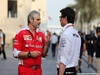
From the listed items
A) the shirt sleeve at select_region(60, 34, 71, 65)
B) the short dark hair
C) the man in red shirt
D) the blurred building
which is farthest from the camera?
the blurred building

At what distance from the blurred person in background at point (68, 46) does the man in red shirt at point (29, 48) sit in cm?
42

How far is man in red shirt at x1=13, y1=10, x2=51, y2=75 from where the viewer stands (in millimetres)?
5184

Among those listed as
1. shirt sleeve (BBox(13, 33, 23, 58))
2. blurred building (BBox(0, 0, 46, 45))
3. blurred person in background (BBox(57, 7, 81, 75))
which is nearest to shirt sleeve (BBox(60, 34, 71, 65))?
blurred person in background (BBox(57, 7, 81, 75))

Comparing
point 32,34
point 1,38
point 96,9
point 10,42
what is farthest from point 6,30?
point 32,34

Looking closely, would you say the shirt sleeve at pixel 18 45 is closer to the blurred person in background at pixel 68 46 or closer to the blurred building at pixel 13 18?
the blurred person in background at pixel 68 46

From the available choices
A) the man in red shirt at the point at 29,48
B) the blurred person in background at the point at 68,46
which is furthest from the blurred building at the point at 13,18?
the blurred person in background at the point at 68,46

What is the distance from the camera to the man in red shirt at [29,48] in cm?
518

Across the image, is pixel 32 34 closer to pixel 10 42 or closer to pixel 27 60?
pixel 27 60

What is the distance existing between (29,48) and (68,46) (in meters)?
0.71

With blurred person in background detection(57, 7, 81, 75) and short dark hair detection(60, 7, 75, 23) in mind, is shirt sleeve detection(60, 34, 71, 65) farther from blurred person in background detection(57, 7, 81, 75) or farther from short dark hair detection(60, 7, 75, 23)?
short dark hair detection(60, 7, 75, 23)

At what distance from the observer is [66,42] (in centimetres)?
488

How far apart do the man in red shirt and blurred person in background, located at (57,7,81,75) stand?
1.39 feet

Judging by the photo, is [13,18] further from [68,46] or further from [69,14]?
[68,46]

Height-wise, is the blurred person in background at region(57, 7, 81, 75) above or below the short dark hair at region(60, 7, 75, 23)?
below
